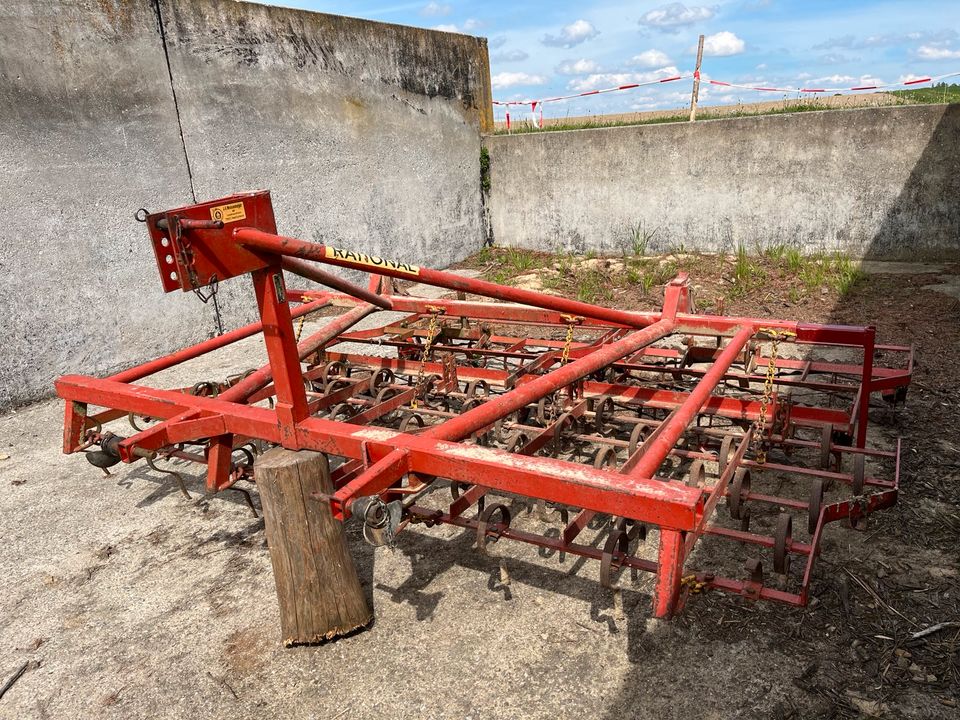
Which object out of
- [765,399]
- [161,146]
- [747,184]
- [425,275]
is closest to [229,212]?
[425,275]

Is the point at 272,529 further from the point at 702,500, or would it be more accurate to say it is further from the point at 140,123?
the point at 140,123

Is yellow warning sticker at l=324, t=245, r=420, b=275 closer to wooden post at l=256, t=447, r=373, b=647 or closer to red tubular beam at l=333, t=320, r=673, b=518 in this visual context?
red tubular beam at l=333, t=320, r=673, b=518

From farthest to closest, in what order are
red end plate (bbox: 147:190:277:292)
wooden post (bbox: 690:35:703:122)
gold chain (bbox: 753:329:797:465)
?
1. wooden post (bbox: 690:35:703:122)
2. gold chain (bbox: 753:329:797:465)
3. red end plate (bbox: 147:190:277:292)

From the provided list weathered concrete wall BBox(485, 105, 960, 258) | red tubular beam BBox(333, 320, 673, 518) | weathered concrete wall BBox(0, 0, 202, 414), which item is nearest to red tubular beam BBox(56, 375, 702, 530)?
red tubular beam BBox(333, 320, 673, 518)

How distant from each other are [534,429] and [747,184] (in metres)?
6.74

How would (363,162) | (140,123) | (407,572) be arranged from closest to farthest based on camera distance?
1. (407,572)
2. (140,123)
3. (363,162)

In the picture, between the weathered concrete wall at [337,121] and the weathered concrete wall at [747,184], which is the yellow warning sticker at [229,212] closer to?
the weathered concrete wall at [337,121]

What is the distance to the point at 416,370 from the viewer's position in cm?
530

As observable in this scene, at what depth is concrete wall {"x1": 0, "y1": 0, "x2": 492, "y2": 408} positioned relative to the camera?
6.19 m

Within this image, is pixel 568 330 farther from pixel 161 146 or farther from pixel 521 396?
pixel 161 146

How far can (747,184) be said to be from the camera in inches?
371

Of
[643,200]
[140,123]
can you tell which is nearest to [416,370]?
[140,123]

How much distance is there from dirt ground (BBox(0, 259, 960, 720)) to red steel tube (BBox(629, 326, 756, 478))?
819 mm

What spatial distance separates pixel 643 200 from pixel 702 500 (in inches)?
334
